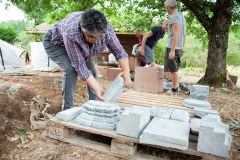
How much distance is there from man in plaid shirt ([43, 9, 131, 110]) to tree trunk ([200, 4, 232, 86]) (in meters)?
5.26

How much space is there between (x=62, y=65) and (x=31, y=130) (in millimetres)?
881

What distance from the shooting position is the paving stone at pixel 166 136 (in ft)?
7.55

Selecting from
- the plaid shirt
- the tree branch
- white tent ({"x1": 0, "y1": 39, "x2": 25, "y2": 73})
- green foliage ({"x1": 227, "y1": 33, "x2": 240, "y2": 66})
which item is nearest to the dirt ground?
the plaid shirt

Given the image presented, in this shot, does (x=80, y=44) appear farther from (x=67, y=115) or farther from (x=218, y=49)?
(x=218, y=49)

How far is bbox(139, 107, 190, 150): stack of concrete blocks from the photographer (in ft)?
7.57

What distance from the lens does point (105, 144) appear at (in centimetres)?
279

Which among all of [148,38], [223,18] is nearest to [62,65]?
[148,38]

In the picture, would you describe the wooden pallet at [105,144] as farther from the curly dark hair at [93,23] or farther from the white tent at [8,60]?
the white tent at [8,60]

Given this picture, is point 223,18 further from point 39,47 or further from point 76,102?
point 39,47

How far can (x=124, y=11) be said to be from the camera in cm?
1083

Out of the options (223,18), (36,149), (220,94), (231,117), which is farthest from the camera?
(223,18)

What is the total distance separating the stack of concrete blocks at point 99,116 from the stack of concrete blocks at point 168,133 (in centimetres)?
41

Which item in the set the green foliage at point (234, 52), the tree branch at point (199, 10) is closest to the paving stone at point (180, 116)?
the tree branch at point (199, 10)

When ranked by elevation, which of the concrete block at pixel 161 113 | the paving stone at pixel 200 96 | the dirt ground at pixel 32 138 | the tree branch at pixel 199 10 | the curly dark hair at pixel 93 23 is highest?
the tree branch at pixel 199 10
